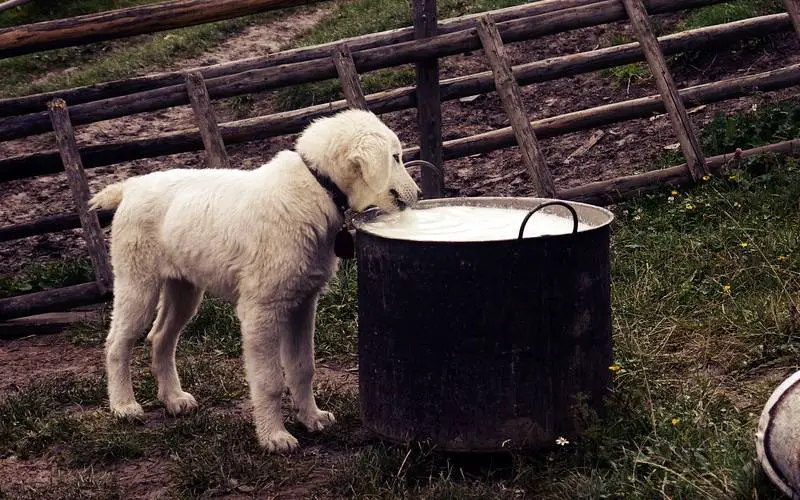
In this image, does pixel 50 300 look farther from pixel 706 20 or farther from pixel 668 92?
pixel 706 20

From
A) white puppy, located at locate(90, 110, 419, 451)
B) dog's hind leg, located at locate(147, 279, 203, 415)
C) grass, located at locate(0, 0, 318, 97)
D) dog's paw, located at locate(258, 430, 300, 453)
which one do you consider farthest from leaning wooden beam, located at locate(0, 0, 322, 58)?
grass, located at locate(0, 0, 318, 97)

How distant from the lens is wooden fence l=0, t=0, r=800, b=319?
753cm

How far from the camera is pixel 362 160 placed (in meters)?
4.73

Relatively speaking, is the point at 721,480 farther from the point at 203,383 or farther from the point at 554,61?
the point at 554,61

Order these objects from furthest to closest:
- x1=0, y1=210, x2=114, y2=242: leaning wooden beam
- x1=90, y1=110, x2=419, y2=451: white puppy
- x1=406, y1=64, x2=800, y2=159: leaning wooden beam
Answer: x1=406, y1=64, x2=800, y2=159: leaning wooden beam
x1=0, y1=210, x2=114, y2=242: leaning wooden beam
x1=90, y1=110, x2=419, y2=451: white puppy

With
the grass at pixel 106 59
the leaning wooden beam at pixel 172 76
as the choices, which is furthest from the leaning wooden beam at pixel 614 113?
the grass at pixel 106 59

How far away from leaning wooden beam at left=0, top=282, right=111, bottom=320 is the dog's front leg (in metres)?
2.81

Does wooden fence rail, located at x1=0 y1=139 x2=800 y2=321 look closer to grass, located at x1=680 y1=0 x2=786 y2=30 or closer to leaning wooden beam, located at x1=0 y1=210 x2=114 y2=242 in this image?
grass, located at x1=680 y1=0 x2=786 y2=30

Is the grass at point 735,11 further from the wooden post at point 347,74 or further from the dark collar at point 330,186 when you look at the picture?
the dark collar at point 330,186

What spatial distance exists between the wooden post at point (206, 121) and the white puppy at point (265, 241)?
1.90 m

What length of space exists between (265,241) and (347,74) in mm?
3071

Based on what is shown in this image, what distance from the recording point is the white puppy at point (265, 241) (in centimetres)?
486

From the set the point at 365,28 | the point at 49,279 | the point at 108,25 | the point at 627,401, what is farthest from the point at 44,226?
the point at 365,28

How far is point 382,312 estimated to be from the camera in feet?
14.8
